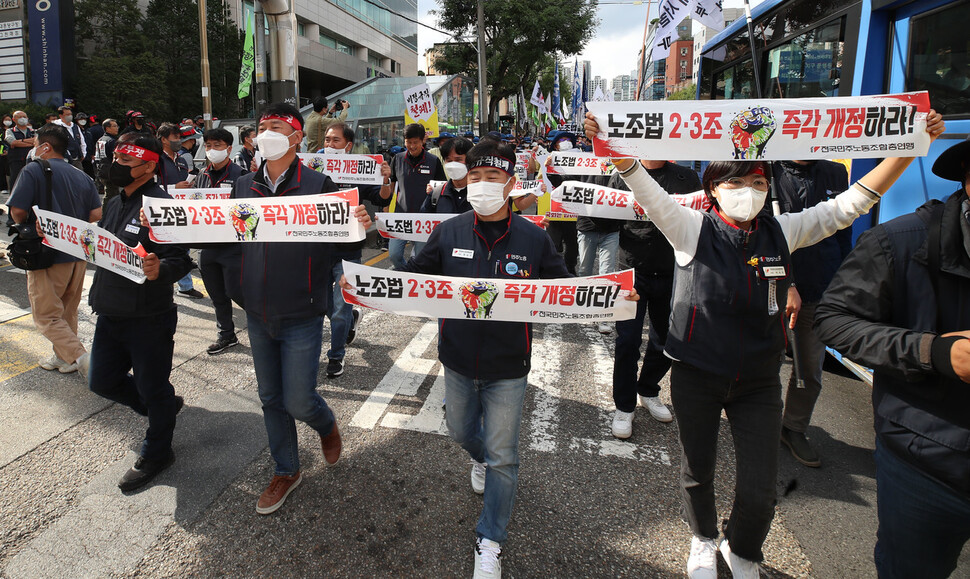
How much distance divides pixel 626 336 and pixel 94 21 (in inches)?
1432

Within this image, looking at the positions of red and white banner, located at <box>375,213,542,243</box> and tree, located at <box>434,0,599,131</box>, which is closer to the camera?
red and white banner, located at <box>375,213,542,243</box>

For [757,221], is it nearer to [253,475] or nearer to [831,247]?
[831,247]

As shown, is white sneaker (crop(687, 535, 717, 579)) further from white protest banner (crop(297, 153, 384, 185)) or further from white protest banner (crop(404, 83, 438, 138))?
white protest banner (crop(404, 83, 438, 138))

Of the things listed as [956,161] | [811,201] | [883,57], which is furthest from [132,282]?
[883,57]

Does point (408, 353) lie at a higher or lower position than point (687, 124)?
lower

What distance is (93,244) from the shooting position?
340 cm

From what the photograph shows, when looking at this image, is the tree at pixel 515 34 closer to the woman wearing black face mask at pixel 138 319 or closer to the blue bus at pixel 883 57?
the blue bus at pixel 883 57

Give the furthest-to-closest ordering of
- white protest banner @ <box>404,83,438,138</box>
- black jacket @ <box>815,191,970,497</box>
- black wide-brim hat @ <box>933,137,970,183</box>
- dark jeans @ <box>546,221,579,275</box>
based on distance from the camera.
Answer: white protest banner @ <box>404,83,438,138</box>, dark jeans @ <box>546,221,579,275</box>, black wide-brim hat @ <box>933,137,970,183</box>, black jacket @ <box>815,191,970,497</box>

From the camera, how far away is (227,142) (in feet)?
18.4

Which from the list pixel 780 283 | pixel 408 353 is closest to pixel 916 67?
pixel 780 283

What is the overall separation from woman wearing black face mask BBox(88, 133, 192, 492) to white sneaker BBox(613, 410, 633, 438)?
2.76 metres

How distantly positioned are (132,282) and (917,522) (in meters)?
3.65

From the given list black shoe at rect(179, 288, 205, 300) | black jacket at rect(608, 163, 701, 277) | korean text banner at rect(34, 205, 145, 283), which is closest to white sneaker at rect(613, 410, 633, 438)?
black jacket at rect(608, 163, 701, 277)

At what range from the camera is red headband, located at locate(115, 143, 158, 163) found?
325 cm
